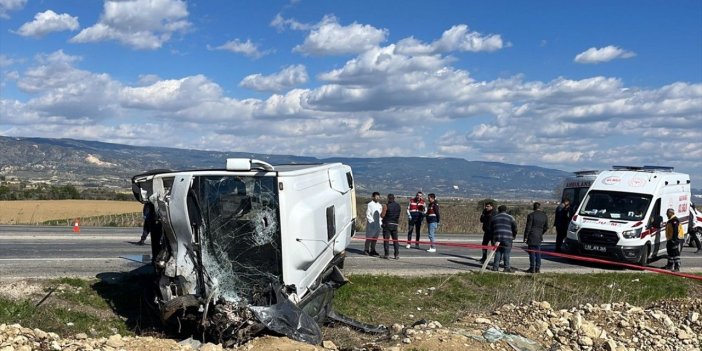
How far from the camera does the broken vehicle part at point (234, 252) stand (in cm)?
846

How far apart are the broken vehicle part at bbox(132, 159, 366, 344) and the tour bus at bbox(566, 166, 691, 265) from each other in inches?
435

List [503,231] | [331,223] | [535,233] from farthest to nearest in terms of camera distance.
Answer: [535,233], [503,231], [331,223]

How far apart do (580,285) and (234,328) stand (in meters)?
9.69

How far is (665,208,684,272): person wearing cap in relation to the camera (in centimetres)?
1706

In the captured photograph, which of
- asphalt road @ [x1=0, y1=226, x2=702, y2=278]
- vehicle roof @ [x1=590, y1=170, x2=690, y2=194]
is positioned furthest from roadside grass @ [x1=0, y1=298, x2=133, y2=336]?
vehicle roof @ [x1=590, y1=170, x2=690, y2=194]

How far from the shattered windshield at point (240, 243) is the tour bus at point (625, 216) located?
11.6 m

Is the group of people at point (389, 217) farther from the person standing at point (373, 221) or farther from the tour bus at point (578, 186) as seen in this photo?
the tour bus at point (578, 186)

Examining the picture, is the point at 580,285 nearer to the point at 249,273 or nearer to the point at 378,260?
the point at 378,260

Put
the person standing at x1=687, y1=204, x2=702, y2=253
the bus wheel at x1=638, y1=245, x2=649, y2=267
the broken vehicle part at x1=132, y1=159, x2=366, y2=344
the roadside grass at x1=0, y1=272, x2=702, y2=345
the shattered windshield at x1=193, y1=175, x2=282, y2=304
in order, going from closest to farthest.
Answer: the broken vehicle part at x1=132, y1=159, x2=366, y2=344 < the shattered windshield at x1=193, y1=175, x2=282, y2=304 < the roadside grass at x1=0, y1=272, x2=702, y2=345 < the bus wheel at x1=638, y1=245, x2=649, y2=267 < the person standing at x1=687, y1=204, x2=702, y2=253

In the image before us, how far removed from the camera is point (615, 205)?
1827 centimetres

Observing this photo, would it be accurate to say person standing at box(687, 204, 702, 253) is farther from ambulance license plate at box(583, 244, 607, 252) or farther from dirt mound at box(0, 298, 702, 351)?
dirt mound at box(0, 298, 702, 351)

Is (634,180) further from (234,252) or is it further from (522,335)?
(234,252)

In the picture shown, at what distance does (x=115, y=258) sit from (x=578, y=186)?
14.5m

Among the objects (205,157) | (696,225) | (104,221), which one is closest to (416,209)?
(696,225)
